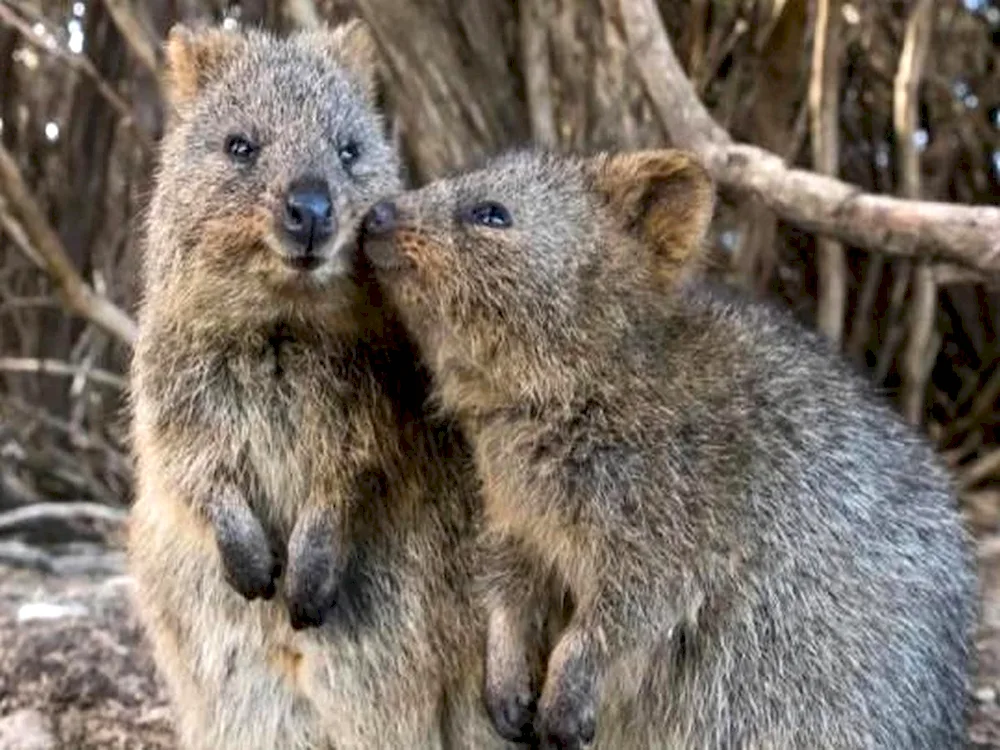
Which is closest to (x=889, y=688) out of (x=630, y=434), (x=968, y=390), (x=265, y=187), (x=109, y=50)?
(x=630, y=434)

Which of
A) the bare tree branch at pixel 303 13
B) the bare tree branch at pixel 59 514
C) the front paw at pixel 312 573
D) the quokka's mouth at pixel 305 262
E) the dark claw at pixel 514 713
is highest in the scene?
the bare tree branch at pixel 303 13

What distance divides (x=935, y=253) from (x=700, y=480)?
3.29ft

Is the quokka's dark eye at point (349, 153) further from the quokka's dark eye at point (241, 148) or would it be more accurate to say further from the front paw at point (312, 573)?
the front paw at point (312, 573)

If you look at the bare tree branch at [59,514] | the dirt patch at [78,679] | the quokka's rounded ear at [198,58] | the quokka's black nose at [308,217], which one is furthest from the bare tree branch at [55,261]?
the quokka's black nose at [308,217]

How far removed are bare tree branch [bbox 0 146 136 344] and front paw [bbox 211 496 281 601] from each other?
2093 millimetres

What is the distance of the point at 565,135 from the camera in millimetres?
6188

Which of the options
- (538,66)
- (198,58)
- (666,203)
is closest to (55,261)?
(538,66)

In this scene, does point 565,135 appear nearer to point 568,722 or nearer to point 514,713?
point 514,713

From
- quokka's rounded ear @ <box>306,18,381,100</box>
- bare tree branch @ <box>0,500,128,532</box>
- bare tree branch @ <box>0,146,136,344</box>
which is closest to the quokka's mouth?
quokka's rounded ear @ <box>306,18,381,100</box>

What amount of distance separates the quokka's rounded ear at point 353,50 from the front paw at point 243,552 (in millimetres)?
942

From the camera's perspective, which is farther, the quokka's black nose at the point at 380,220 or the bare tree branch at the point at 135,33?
the bare tree branch at the point at 135,33

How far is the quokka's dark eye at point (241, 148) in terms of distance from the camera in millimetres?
3945

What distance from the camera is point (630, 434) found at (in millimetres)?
3906

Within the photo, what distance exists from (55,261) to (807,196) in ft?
8.32
